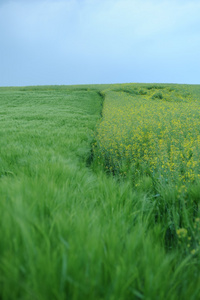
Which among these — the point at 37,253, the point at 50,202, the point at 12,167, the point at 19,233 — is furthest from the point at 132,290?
the point at 12,167

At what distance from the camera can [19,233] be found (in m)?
1.11

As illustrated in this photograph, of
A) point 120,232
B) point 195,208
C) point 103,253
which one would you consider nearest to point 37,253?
point 103,253

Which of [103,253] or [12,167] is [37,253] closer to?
[103,253]

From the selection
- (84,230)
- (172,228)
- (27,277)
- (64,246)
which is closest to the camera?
(27,277)

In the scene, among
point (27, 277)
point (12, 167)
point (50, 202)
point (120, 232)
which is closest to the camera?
point (27, 277)

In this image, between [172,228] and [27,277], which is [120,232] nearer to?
[27,277]

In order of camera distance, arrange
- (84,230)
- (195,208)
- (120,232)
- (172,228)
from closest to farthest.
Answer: (84,230) < (120,232) < (172,228) < (195,208)

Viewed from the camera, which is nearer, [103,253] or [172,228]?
[103,253]

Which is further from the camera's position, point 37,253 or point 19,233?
point 19,233

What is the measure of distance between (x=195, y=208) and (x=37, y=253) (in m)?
1.91

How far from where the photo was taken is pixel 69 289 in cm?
94

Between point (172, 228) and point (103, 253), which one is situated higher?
point (103, 253)

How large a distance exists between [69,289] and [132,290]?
279mm

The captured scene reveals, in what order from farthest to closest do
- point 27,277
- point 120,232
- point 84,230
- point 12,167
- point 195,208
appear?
point 12,167
point 195,208
point 120,232
point 84,230
point 27,277
